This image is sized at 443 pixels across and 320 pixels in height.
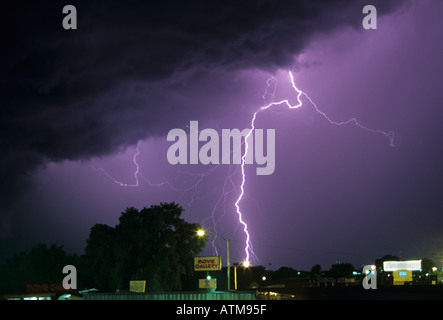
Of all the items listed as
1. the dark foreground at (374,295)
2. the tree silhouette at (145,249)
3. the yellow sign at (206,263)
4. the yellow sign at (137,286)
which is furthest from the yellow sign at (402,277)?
the yellow sign at (206,263)

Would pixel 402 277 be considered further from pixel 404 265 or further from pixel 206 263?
pixel 206 263

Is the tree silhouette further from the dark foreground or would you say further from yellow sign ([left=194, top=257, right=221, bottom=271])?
yellow sign ([left=194, top=257, right=221, bottom=271])

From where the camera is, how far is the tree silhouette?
53.7 meters

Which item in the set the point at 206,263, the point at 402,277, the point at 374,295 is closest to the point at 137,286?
the point at 206,263

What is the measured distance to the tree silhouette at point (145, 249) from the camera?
53684 mm

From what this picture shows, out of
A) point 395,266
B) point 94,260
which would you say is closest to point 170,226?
point 94,260

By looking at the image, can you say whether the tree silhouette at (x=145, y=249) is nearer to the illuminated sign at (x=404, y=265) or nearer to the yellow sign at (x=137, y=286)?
the yellow sign at (x=137, y=286)

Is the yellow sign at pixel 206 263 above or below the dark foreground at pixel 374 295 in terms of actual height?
above

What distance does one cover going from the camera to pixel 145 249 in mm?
54812

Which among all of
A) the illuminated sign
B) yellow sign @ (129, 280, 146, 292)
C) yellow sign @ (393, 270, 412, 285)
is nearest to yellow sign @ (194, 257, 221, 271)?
yellow sign @ (129, 280, 146, 292)
